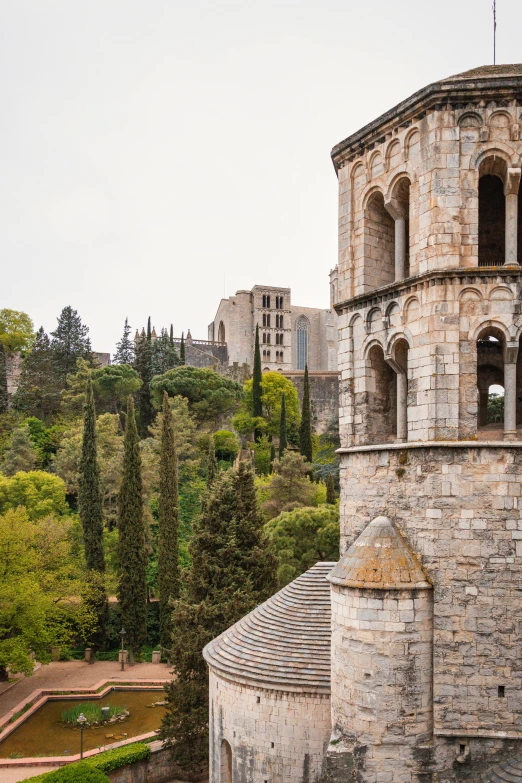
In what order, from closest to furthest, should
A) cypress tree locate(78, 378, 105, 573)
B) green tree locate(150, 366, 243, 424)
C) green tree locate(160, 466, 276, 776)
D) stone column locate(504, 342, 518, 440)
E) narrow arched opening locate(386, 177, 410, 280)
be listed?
stone column locate(504, 342, 518, 440)
narrow arched opening locate(386, 177, 410, 280)
green tree locate(160, 466, 276, 776)
cypress tree locate(78, 378, 105, 573)
green tree locate(150, 366, 243, 424)

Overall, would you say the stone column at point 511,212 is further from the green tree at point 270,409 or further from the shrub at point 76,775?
the green tree at point 270,409

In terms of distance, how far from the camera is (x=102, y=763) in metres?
17.5

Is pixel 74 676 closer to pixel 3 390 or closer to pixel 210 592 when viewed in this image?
pixel 210 592

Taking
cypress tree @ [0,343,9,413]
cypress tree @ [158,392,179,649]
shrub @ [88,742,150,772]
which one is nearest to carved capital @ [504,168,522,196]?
shrub @ [88,742,150,772]

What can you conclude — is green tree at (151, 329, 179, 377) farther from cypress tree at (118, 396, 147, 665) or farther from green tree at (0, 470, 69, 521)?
cypress tree at (118, 396, 147, 665)

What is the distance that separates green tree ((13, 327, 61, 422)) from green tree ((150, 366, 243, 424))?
747 cm

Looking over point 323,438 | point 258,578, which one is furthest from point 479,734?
point 323,438

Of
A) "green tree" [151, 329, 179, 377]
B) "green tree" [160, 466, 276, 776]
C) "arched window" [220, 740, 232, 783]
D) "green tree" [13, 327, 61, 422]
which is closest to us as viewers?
"arched window" [220, 740, 232, 783]

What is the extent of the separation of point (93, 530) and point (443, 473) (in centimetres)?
2392

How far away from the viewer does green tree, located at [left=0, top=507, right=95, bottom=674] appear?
901 inches

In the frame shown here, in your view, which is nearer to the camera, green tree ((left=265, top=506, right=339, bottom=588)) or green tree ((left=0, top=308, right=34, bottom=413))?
green tree ((left=265, top=506, right=339, bottom=588))

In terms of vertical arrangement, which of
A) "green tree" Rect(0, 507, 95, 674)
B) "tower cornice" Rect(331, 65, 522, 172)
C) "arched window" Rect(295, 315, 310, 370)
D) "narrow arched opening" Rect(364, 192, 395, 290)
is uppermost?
"arched window" Rect(295, 315, 310, 370)

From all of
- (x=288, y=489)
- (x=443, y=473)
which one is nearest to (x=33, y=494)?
(x=288, y=489)

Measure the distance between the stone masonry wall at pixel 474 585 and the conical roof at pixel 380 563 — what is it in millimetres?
245
